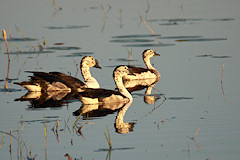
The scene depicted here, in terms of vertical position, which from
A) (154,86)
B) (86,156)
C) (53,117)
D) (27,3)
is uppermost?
(27,3)

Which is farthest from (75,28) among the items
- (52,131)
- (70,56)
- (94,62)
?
(52,131)

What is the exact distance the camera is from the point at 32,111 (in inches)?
515

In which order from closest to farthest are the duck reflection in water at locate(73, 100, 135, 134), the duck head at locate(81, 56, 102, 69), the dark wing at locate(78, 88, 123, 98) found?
the duck reflection in water at locate(73, 100, 135, 134) < the dark wing at locate(78, 88, 123, 98) < the duck head at locate(81, 56, 102, 69)

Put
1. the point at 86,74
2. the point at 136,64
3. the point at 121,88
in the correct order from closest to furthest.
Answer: the point at 121,88 < the point at 86,74 < the point at 136,64

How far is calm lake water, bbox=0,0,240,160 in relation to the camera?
995 centimetres

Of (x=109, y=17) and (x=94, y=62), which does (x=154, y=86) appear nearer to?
(x=94, y=62)

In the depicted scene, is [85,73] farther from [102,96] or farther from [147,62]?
[147,62]

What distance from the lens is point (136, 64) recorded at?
1972 centimetres

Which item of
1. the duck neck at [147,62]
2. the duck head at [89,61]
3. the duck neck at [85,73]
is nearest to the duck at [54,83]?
the duck neck at [85,73]

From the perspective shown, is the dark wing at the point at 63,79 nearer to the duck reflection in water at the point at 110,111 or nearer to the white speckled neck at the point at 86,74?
the white speckled neck at the point at 86,74

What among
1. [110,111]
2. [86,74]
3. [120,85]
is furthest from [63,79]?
[110,111]

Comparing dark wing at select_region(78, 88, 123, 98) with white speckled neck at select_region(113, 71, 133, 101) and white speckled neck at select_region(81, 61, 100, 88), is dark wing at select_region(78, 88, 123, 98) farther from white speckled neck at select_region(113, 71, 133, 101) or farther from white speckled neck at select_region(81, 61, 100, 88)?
white speckled neck at select_region(81, 61, 100, 88)

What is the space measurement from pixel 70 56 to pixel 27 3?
1561cm

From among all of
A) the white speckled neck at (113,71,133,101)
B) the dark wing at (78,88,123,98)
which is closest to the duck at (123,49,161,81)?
the white speckled neck at (113,71,133,101)
